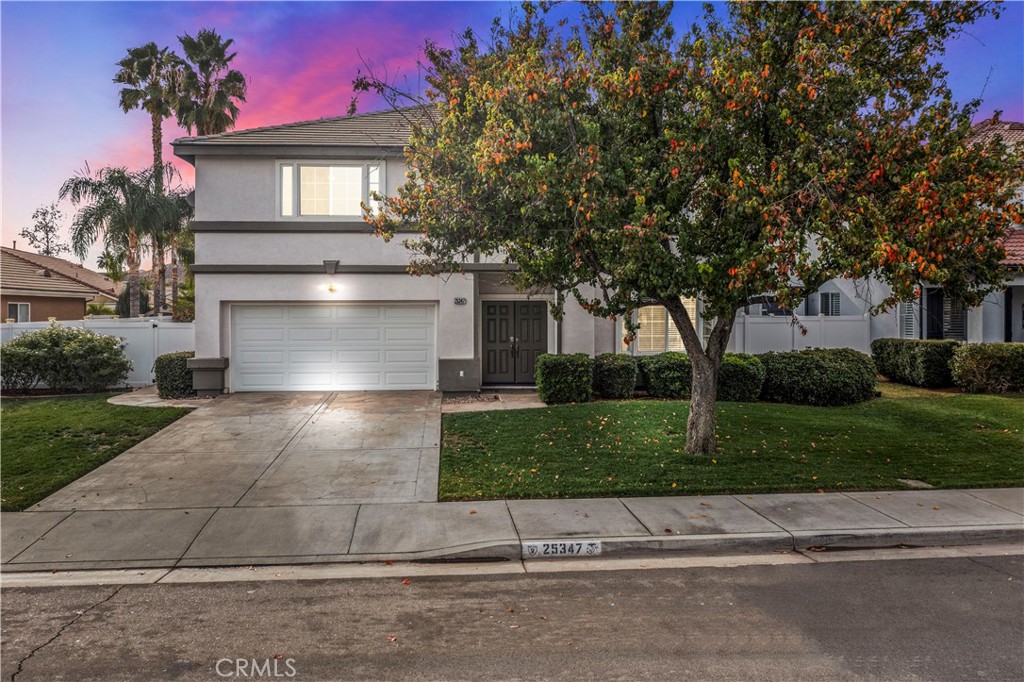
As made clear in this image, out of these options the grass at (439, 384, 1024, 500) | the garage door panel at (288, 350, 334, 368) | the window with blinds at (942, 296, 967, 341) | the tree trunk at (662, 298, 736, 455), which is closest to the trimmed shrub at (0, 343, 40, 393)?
the garage door panel at (288, 350, 334, 368)

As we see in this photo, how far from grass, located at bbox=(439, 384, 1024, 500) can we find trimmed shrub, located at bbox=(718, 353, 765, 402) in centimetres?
39

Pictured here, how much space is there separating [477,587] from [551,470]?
3480 millimetres

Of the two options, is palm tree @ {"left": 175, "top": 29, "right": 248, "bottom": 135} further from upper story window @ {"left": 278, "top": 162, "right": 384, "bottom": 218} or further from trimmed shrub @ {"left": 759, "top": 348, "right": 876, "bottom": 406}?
trimmed shrub @ {"left": 759, "top": 348, "right": 876, "bottom": 406}

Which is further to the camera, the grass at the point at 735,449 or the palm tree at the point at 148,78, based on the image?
the palm tree at the point at 148,78

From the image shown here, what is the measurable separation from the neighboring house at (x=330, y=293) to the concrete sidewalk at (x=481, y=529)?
8193mm

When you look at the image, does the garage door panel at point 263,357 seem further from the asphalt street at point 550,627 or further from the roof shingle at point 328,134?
the asphalt street at point 550,627

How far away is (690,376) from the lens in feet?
47.2

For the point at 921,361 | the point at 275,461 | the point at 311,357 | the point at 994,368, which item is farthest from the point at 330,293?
the point at 994,368

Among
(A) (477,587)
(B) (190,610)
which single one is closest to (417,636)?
(A) (477,587)

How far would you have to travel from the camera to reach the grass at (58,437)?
8391 millimetres

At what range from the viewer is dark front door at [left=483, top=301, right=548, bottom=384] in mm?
16219

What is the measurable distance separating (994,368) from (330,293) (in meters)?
15.4

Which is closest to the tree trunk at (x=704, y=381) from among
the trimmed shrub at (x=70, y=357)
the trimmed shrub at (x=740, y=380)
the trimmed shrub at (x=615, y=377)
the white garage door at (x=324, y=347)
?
the trimmed shrub at (x=740, y=380)

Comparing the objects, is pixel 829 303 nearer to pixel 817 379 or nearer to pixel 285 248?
pixel 817 379
